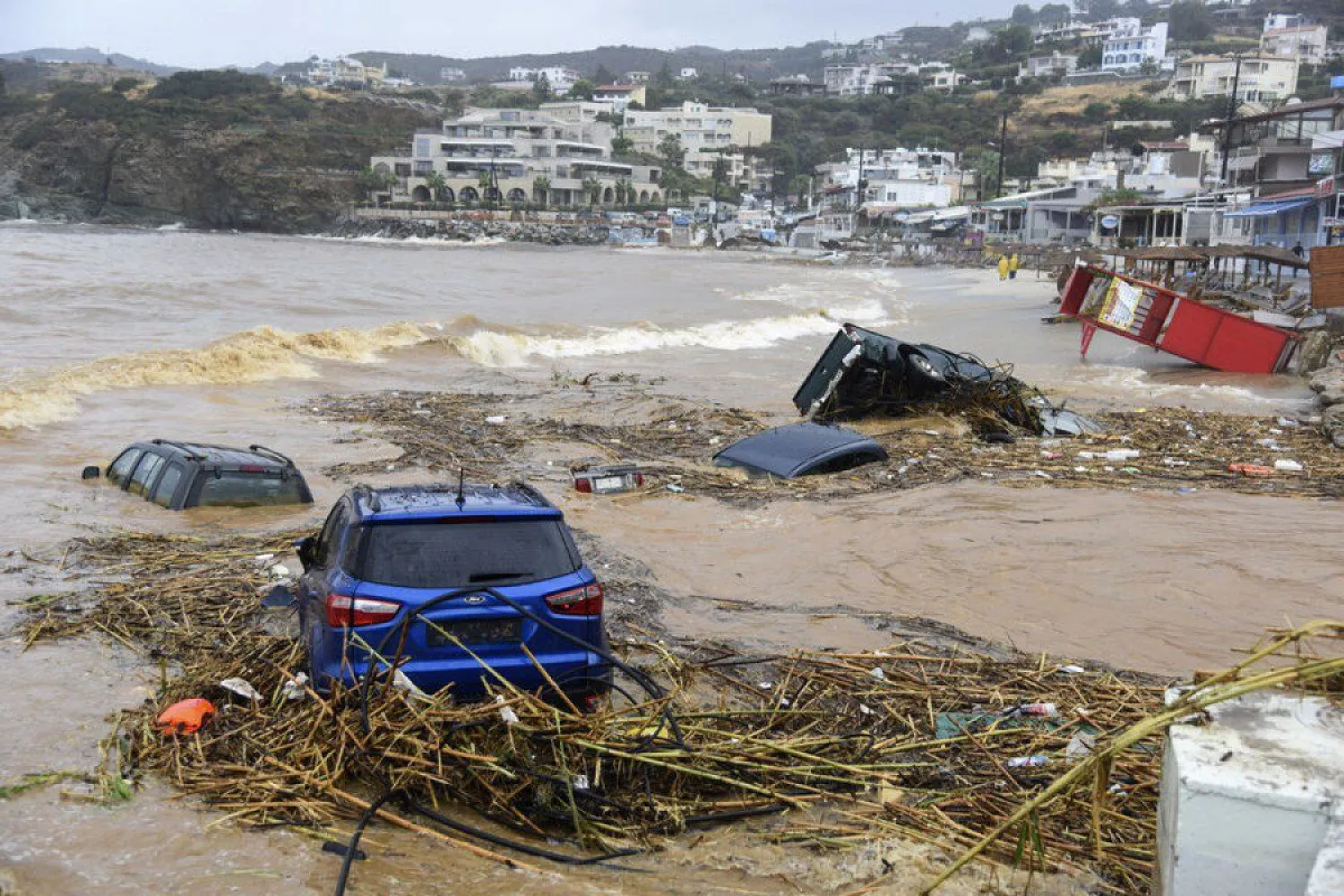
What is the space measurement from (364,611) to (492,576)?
25.0 inches

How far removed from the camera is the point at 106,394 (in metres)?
21.4

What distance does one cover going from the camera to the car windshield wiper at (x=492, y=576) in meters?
6.06

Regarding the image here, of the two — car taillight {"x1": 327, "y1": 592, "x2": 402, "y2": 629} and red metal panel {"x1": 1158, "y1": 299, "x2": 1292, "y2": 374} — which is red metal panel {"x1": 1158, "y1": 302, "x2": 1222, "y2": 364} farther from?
car taillight {"x1": 327, "y1": 592, "x2": 402, "y2": 629}

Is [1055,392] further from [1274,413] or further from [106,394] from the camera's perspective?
[106,394]

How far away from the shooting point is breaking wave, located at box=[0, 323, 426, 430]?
62.7ft

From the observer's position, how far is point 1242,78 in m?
166

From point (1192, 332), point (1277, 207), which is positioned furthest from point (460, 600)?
point (1277, 207)

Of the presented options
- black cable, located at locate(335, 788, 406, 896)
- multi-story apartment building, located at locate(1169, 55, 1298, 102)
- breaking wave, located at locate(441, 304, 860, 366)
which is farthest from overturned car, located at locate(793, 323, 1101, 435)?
multi-story apartment building, located at locate(1169, 55, 1298, 102)

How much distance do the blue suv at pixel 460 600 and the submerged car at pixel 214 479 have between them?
610cm

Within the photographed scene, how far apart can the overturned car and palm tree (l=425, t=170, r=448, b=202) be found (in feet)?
424

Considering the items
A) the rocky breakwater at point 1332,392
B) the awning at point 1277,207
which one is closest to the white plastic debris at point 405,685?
the rocky breakwater at point 1332,392

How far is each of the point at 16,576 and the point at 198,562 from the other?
134cm

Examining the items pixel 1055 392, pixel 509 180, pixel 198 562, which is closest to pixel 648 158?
pixel 509 180

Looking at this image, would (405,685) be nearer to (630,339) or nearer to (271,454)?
(271,454)
